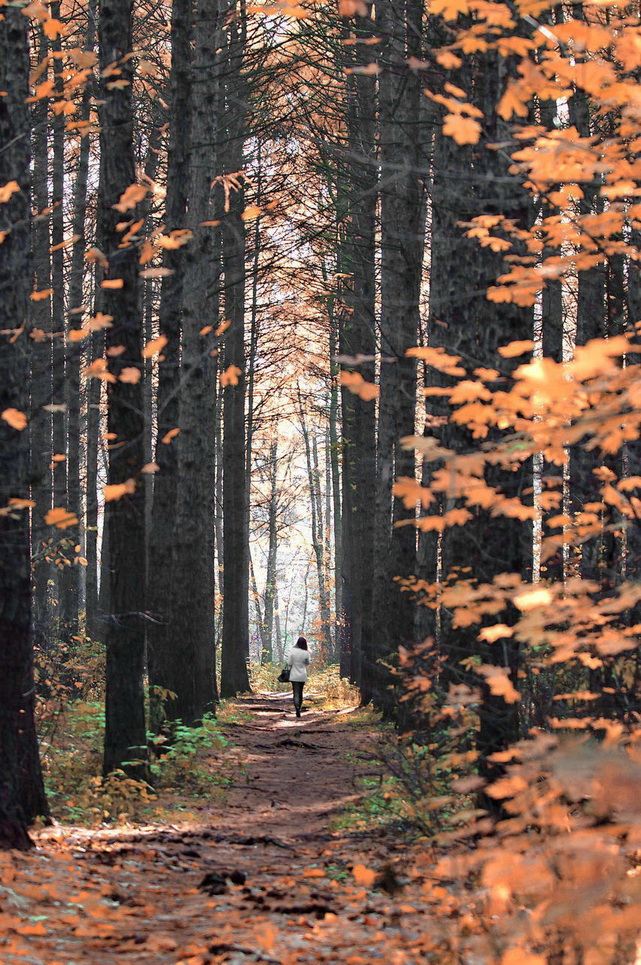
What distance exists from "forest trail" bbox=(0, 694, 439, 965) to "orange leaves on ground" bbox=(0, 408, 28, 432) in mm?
2778

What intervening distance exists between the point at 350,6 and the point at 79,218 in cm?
1237

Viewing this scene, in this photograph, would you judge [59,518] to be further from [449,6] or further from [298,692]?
[298,692]

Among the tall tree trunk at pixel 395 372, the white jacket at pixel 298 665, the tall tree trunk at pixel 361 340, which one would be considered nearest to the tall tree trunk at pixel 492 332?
the tall tree trunk at pixel 395 372

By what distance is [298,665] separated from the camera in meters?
17.8

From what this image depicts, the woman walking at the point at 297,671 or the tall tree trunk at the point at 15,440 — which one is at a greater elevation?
the tall tree trunk at the point at 15,440

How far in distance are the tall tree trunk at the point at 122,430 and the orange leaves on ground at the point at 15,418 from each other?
1.75 meters

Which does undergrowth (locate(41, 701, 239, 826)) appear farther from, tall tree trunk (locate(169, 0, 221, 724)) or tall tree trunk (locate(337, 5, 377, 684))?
tall tree trunk (locate(337, 5, 377, 684))

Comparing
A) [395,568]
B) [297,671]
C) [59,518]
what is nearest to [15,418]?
[59,518]

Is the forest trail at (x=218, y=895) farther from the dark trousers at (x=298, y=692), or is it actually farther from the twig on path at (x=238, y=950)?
the dark trousers at (x=298, y=692)

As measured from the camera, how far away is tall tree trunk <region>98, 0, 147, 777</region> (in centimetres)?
848

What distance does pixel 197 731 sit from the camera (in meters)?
11.6

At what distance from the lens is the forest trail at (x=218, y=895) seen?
4.68m

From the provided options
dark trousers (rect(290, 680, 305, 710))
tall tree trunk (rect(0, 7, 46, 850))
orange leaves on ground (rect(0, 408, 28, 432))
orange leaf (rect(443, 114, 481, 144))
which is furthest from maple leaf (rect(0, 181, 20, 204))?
dark trousers (rect(290, 680, 305, 710))

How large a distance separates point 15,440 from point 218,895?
3375 mm
